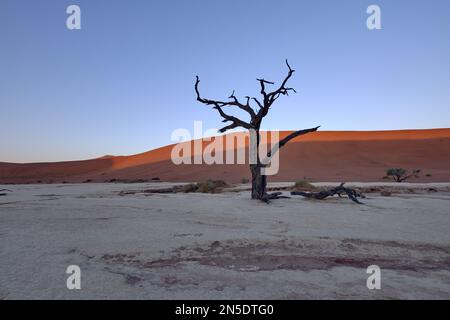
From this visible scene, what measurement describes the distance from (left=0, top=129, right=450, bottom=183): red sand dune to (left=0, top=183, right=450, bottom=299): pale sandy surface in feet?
65.6

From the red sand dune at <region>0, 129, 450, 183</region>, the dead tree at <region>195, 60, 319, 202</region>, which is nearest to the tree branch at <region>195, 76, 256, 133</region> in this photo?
the dead tree at <region>195, 60, 319, 202</region>

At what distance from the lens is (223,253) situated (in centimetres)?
397

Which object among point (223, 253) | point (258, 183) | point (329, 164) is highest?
point (329, 164)

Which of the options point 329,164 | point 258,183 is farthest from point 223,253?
point 329,164

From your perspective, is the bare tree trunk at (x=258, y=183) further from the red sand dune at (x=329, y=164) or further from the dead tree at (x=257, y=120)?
the red sand dune at (x=329, y=164)

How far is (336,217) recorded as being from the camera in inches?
255

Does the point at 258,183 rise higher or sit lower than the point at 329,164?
lower

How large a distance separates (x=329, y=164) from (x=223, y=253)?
109 ft

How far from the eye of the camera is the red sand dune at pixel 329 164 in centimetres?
2892

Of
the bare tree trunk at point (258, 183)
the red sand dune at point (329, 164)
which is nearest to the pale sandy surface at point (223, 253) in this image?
the bare tree trunk at point (258, 183)

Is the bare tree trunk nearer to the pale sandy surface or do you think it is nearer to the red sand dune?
the pale sandy surface

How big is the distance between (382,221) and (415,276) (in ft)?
10.3

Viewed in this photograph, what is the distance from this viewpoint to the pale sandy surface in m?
2.80

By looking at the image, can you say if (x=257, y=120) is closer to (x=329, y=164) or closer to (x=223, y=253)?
(x=223, y=253)
